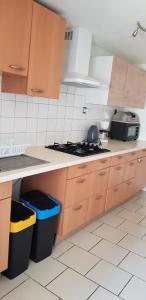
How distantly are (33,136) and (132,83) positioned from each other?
5.44ft

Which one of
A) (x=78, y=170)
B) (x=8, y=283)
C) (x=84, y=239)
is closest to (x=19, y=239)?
(x=8, y=283)

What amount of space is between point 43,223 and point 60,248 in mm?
480

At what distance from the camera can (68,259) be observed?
207 centimetres

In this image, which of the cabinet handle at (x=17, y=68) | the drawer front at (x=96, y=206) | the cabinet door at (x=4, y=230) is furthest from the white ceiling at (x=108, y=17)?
the drawer front at (x=96, y=206)

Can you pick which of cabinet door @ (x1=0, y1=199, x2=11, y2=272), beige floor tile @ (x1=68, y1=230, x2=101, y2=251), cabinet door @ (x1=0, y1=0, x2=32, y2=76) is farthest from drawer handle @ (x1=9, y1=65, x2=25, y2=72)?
beige floor tile @ (x1=68, y1=230, x2=101, y2=251)

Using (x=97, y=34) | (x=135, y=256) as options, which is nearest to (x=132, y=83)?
(x=97, y=34)

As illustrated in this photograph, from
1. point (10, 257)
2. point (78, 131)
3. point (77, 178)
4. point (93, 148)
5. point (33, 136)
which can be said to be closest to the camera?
point (10, 257)

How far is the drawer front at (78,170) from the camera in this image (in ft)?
6.82

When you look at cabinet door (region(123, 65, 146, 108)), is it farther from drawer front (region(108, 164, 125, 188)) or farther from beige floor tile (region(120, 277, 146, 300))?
beige floor tile (region(120, 277, 146, 300))

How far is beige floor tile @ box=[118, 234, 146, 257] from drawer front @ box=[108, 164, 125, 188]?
608 mm

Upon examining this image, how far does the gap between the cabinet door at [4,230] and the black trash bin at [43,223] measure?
0.30 m

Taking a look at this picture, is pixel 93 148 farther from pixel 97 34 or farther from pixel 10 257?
pixel 10 257

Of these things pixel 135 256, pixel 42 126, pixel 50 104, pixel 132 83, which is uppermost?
pixel 132 83

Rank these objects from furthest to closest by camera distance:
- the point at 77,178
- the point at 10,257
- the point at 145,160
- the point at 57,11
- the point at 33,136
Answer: the point at 145,160 → the point at 33,136 → the point at 77,178 → the point at 57,11 → the point at 10,257
